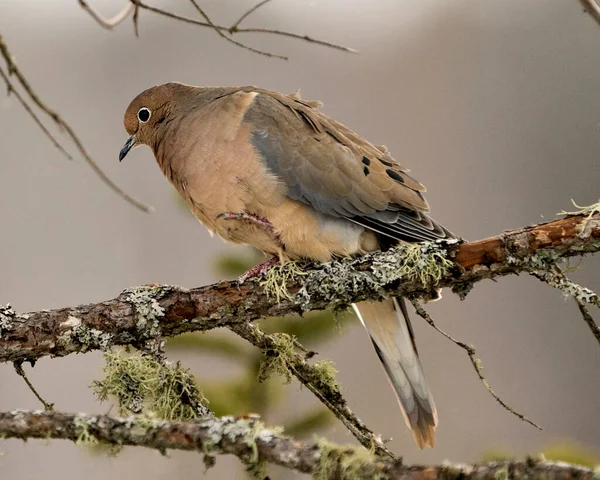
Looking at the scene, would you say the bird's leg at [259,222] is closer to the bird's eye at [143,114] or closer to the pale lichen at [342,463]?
the bird's eye at [143,114]

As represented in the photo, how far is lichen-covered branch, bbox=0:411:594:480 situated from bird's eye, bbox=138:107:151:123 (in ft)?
3.83

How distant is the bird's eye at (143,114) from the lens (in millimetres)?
2074

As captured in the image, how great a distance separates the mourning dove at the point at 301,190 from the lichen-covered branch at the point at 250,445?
2.50ft

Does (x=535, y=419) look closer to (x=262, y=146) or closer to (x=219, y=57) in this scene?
(x=262, y=146)

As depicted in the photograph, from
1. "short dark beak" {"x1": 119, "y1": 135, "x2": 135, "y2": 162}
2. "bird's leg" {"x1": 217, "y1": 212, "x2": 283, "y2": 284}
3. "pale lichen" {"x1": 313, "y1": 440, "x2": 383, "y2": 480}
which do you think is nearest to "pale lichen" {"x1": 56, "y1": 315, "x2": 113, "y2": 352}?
"bird's leg" {"x1": 217, "y1": 212, "x2": 283, "y2": 284}

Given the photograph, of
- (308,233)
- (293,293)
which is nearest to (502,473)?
(293,293)

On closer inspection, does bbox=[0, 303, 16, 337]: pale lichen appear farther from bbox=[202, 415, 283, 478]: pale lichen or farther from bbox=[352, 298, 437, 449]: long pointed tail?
bbox=[352, 298, 437, 449]: long pointed tail

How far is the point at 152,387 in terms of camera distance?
1447mm

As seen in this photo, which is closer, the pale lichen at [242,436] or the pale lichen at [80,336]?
the pale lichen at [242,436]

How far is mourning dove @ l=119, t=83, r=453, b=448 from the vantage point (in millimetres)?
1759

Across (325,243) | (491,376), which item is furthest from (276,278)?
(491,376)

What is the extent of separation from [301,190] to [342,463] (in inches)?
37.7

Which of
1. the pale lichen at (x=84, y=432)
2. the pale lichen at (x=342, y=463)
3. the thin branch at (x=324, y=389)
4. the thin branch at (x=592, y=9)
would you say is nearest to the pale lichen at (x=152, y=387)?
the thin branch at (x=324, y=389)

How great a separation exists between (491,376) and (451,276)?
1.98m
